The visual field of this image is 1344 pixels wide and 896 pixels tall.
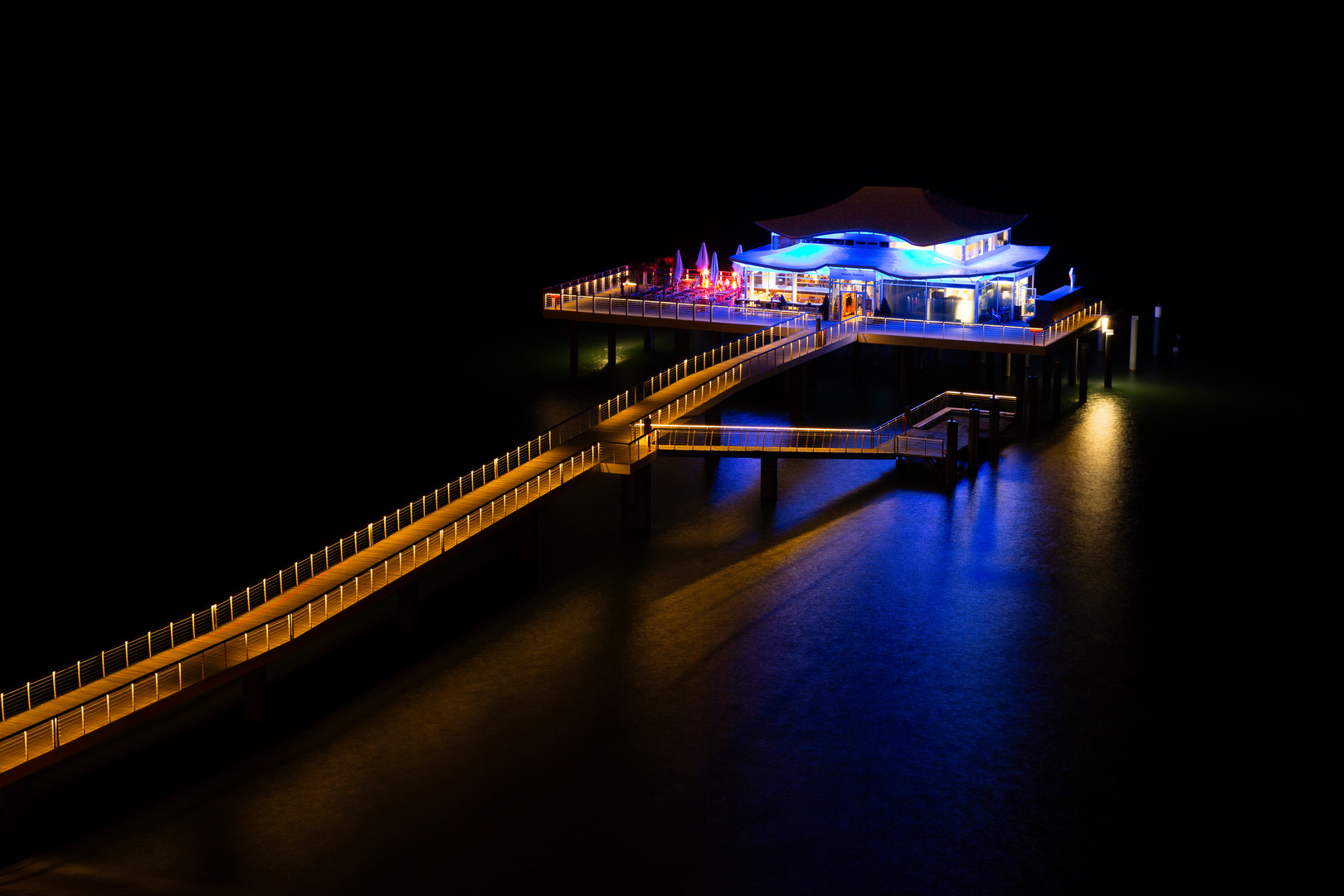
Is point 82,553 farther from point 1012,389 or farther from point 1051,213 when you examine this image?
point 1051,213

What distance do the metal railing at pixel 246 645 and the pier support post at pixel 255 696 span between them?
22.3 inches

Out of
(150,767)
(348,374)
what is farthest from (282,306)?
(150,767)

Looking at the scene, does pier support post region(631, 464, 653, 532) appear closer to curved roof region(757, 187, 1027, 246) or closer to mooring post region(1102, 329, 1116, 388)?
curved roof region(757, 187, 1027, 246)

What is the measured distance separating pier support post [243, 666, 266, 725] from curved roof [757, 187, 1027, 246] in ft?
108

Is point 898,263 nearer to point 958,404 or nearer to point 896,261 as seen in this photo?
point 896,261

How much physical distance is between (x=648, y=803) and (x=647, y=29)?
83620 millimetres

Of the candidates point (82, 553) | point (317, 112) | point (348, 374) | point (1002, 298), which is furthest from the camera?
point (317, 112)

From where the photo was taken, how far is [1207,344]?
2525 inches

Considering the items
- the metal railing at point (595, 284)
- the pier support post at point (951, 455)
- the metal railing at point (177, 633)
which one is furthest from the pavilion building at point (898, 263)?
the metal railing at point (177, 633)

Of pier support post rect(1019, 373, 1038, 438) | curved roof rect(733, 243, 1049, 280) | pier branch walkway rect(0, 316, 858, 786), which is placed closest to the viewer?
pier branch walkway rect(0, 316, 858, 786)

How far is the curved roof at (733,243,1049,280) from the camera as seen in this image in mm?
52781

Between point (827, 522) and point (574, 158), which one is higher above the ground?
point (574, 158)

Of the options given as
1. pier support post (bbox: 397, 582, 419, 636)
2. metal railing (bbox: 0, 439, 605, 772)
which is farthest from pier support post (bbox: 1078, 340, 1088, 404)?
pier support post (bbox: 397, 582, 419, 636)

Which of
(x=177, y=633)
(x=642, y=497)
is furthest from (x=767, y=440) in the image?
(x=177, y=633)
